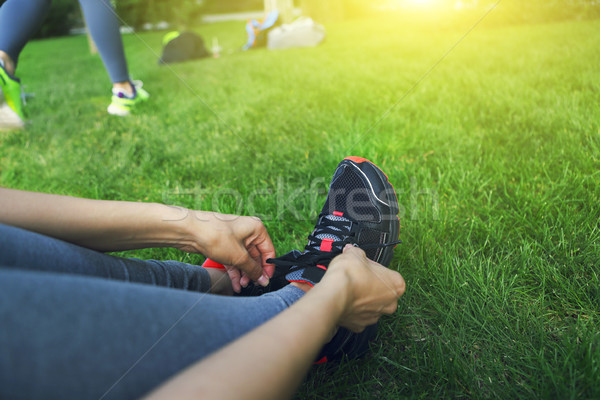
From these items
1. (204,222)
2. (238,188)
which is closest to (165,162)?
(238,188)

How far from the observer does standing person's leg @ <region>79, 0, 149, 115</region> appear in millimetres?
2795

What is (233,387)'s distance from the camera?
536 mm

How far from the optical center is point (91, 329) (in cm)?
59

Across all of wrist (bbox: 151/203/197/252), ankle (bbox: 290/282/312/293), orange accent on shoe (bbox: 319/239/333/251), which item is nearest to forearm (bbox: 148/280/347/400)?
ankle (bbox: 290/282/312/293)

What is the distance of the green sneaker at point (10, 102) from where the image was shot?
236 centimetres

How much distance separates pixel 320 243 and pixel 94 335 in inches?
31.3

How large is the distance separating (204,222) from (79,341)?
1.61ft

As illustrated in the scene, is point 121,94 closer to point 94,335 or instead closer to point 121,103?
point 121,103

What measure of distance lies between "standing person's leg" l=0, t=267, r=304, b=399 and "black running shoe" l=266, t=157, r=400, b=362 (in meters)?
0.40

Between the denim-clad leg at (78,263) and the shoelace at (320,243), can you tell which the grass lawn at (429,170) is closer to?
the shoelace at (320,243)

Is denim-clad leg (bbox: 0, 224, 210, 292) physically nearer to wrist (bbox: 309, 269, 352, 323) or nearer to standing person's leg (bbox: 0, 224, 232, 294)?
standing person's leg (bbox: 0, 224, 232, 294)

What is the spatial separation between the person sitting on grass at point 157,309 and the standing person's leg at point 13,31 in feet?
6.50

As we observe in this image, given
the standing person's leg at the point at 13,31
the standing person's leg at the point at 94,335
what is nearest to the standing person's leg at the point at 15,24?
the standing person's leg at the point at 13,31

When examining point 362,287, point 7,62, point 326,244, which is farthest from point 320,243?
point 7,62
